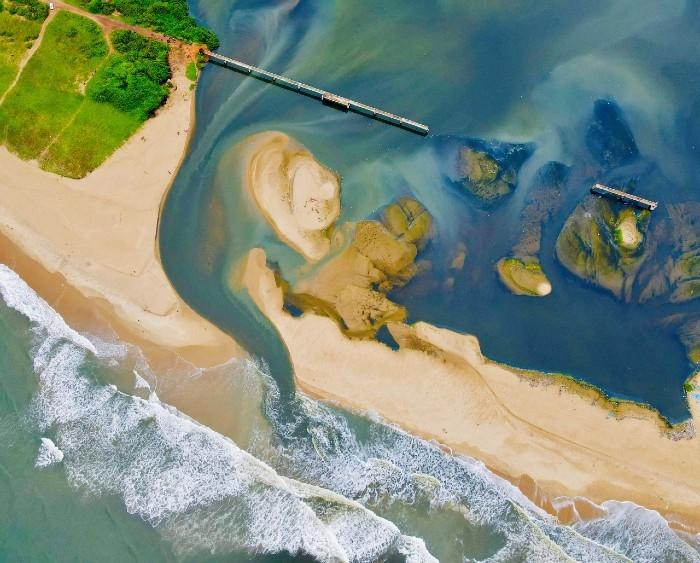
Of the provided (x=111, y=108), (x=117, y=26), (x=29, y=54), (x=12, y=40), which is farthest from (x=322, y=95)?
(x=12, y=40)

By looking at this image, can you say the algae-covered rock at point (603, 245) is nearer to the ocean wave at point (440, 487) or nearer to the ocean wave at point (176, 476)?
the ocean wave at point (440, 487)

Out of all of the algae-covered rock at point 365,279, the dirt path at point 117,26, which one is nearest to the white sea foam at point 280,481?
the algae-covered rock at point 365,279

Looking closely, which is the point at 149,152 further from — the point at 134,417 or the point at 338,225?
the point at 134,417

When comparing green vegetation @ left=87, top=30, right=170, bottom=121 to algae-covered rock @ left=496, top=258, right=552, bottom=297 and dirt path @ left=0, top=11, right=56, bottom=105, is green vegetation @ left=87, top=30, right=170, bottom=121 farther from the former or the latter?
algae-covered rock @ left=496, top=258, right=552, bottom=297

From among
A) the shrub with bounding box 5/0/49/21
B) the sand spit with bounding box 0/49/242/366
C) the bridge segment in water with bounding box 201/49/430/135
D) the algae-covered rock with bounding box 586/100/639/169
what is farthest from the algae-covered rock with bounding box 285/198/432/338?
the shrub with bounding box 5/0/49/21

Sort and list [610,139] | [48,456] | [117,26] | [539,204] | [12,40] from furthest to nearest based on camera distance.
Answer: [610,139]
[117,26]
[539,204]
[12,40]
[48,456]

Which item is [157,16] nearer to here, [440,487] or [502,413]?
[502,413]
